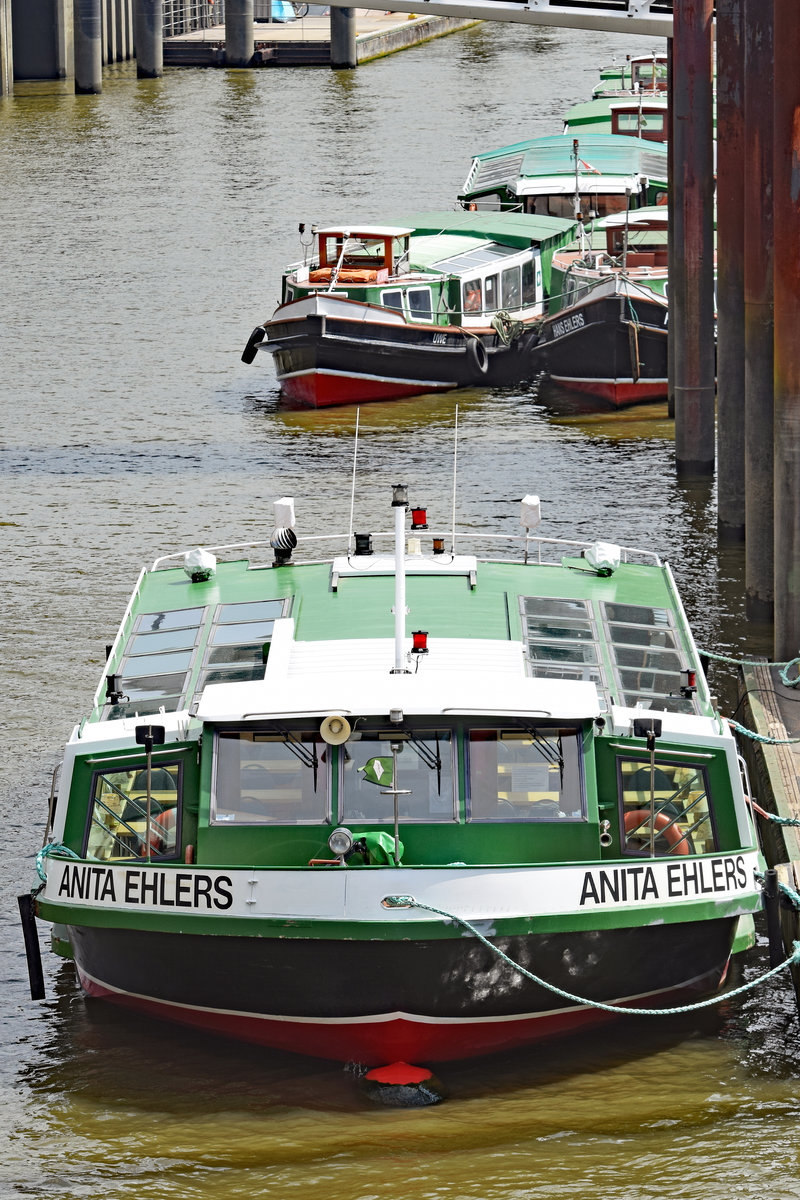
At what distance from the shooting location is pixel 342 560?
1736 cm

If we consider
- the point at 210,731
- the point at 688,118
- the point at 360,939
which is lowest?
the point at 360,939

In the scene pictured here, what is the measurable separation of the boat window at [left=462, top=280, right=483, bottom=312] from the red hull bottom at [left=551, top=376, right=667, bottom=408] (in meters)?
3.00

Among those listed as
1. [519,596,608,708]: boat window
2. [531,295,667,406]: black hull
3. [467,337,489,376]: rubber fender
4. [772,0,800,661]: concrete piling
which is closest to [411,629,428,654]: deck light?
[519,596,608,708]: boat window

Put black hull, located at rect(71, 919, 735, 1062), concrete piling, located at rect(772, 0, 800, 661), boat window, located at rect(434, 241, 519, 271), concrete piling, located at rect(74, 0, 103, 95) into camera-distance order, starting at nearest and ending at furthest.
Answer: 1. black hull, located at rect(71, 919, 735, 1062)
2. concrete piling, located at rect(772, 0, 800, 661)
3. boat window, located at rect(434, 241, 519, 271)
4. concrete piling, located at rect(74, 0, 103, 95)

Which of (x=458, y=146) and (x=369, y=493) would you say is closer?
(x=369, y=493)

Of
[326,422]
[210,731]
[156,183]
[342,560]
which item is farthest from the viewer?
[156,183]

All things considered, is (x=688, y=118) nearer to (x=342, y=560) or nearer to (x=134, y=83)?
(x=342, y=560)

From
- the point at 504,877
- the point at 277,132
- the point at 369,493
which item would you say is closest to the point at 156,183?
the point at 277,132

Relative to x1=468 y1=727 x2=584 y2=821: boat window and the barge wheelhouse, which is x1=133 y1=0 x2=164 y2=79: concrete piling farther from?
x1=468 y1=727 x2=584 y2=821: boat window

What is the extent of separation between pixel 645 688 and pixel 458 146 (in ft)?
196

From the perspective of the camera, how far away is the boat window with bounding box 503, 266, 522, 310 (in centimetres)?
3975

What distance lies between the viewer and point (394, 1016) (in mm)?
13547

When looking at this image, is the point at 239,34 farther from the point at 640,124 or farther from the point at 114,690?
the point at 114,690

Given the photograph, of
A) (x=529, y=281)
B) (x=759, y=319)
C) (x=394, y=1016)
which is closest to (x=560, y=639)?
(x=394, y=1016)
